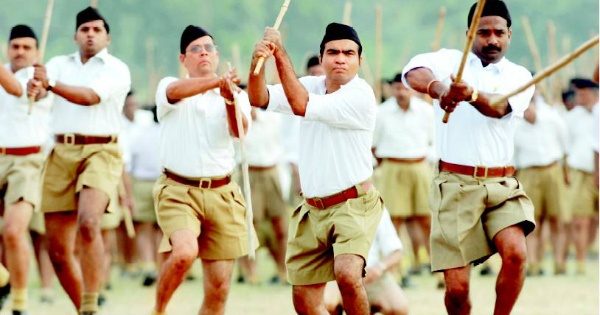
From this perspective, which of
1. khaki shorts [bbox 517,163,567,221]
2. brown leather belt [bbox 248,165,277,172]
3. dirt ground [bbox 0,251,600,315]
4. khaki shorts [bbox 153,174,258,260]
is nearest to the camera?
khaki shorts [bbox 153,174,258,260]

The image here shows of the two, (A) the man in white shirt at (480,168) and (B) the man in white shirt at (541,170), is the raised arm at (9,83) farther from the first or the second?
(B) the man in white shirt at (541,170)

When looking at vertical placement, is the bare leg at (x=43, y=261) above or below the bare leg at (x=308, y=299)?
below

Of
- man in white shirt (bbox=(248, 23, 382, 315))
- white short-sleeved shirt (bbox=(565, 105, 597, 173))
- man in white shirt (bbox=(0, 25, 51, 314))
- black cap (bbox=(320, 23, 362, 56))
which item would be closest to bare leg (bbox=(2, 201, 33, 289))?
man in white shirt (bbox=(0, 25, 51, 314))

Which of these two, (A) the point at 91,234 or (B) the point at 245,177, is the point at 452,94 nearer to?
(B) the point at 245,177

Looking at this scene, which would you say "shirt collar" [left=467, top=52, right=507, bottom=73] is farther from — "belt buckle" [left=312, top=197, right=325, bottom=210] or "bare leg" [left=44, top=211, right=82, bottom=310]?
"bare leg" [left=44, top=211, right=82, bottom=310]

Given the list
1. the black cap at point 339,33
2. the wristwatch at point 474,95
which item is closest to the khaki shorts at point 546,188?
the black cap at point 339,33

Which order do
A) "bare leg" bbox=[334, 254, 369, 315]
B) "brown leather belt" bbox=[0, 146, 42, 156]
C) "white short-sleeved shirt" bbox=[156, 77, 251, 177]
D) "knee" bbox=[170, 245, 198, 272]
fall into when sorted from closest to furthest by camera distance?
"bare leg" bbox=[334, 254, 369, 315] → "knee" bbox=[170, 245, 198, 272] → "white short-sleeved shirt" bbox=[156, 77, 251, 177] → "brown leather belt" bbox=[0, 146, 42, 156]

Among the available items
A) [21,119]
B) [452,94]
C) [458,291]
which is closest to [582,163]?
[21,119]

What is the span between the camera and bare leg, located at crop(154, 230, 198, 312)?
10.0 metres

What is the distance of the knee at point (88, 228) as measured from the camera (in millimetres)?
11133

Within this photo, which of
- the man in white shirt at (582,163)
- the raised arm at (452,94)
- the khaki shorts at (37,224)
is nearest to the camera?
the raised arm at (452,94)

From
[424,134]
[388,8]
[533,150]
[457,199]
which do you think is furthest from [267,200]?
[388,8]

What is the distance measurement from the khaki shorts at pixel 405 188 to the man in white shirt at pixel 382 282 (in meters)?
5.29

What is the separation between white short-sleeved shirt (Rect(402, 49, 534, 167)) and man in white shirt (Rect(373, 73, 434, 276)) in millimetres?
6604
